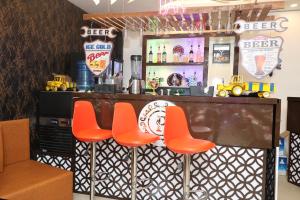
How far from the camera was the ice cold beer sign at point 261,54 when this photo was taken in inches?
106

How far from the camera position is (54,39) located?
14.3ft

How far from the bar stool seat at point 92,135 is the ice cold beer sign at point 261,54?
5.36 ft

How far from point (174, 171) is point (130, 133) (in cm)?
69

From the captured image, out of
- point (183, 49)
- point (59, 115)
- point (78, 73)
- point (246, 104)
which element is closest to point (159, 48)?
point (183, 49)

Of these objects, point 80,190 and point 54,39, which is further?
point 54,39

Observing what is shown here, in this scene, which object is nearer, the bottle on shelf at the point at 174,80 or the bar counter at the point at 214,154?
the bar counter at the point at 214,154

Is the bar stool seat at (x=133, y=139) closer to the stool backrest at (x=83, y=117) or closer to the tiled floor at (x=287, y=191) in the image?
the stool backrest at (x=83, y=117)

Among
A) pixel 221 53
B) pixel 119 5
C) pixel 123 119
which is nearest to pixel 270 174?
pixel 123 119

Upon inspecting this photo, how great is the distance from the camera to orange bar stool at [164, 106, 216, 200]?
2.21 metres

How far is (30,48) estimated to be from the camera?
12.5 ft

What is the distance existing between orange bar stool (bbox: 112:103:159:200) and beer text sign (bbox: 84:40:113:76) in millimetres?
833

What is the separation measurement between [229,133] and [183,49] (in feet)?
9.26

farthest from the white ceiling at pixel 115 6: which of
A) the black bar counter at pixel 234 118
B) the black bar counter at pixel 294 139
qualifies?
the black bar counter at pixel 294 139

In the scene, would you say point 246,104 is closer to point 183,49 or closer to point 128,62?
point 183,49
